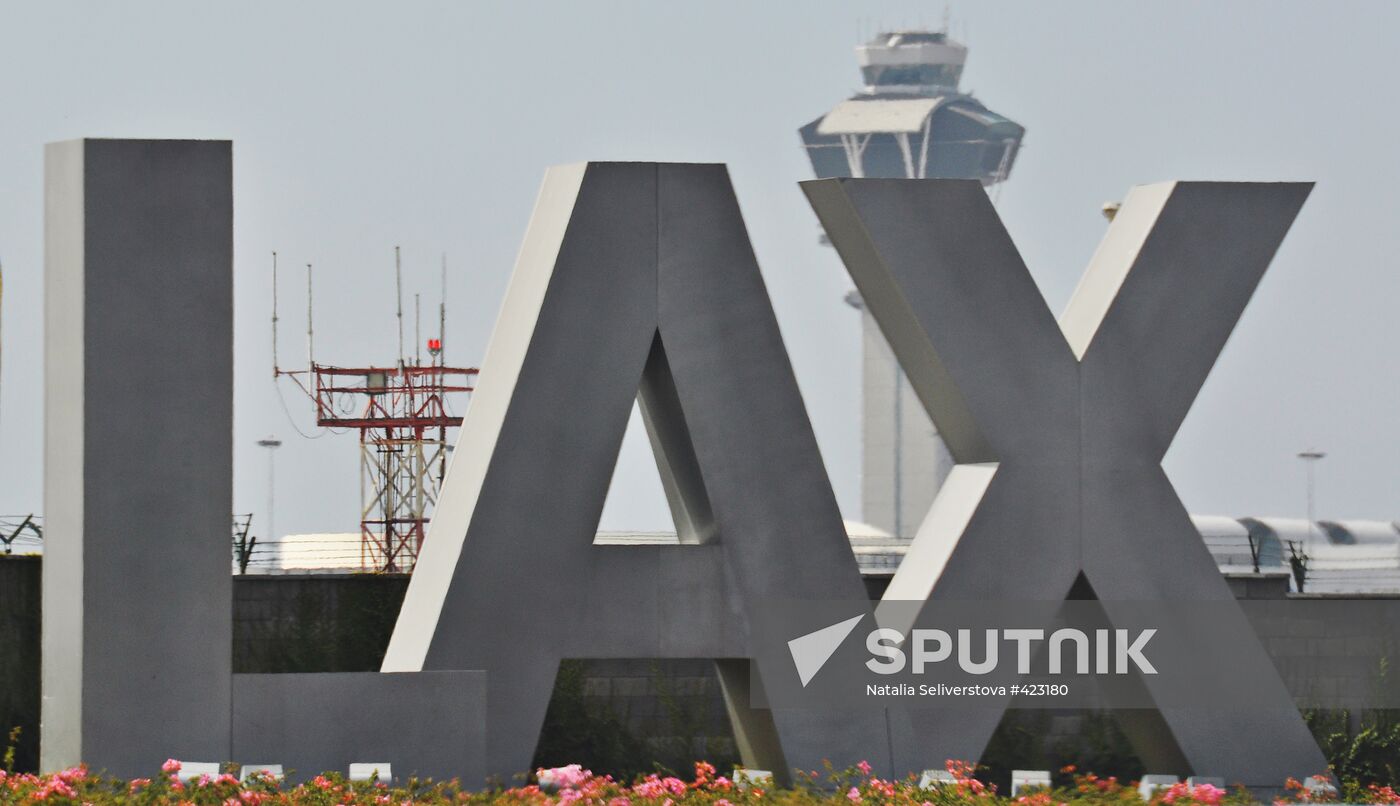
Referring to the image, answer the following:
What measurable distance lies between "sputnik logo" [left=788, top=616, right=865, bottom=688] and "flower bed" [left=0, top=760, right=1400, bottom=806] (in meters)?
0.79

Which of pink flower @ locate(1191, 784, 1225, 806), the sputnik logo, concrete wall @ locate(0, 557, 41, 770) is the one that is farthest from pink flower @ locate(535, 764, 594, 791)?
concrete wall @ locate(0, 557, 41, 770)

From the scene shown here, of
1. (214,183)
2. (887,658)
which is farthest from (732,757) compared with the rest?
(214,183)

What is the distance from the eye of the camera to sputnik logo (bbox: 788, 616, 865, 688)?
16.7m

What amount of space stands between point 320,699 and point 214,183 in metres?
3.80

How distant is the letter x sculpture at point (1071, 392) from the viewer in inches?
664

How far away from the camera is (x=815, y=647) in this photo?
16.8 meters

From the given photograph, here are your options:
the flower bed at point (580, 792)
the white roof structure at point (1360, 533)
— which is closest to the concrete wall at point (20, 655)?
the flower bed at point (580, 792)

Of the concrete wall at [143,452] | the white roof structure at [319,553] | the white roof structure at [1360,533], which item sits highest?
the concrete wall at [143,452]

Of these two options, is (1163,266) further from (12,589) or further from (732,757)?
(12,589)

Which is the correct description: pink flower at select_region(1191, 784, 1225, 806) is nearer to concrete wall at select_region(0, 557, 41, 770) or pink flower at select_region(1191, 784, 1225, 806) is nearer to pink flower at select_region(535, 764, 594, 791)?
pink flower at select_region(535, 764, 594, 791)

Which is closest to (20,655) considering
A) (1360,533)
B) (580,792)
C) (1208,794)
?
(580,792)

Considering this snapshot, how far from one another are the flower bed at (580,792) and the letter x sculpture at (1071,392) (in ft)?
3.44

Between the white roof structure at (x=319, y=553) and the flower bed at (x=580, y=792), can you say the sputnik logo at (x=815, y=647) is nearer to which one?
the flower bed at (x=580, y=792)

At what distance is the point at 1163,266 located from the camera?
17203 mm
